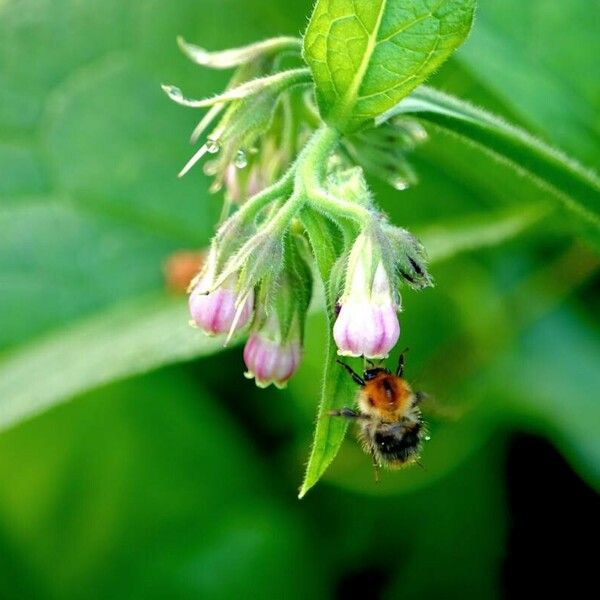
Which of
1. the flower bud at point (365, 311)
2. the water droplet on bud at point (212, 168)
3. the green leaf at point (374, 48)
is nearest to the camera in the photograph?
the flower bud at point (365, 311)

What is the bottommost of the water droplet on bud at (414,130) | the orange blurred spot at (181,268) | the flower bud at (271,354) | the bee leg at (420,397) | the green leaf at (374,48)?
the orange blurred spot at (181,268)

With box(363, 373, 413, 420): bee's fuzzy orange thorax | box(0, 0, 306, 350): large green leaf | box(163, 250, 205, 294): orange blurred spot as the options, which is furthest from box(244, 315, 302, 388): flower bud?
box(0, 0, 306, 350): large green leaf

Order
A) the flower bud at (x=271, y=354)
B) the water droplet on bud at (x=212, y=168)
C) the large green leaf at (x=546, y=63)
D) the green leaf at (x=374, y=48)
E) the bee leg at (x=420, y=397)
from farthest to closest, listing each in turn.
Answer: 1. the large green leaf at (x=546, y=63)
2. the bee leg at (x=420, y=397)
3. the water droplet on bud at (x=212, y=168)
4. the flower bud at (x=271, y=354)
5. the green leaf at (x=374, y=48)

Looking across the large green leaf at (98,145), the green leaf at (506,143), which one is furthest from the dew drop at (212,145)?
the large green leaf at (98,145)

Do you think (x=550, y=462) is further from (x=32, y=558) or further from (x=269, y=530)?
(x=32, y=558)

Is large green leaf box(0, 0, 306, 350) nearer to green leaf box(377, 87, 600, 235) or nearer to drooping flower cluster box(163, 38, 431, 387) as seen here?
drooping flower cluster box(163, 38, 431, 387)

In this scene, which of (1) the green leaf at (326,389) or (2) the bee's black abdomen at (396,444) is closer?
(1) the green leaf at (326,389)

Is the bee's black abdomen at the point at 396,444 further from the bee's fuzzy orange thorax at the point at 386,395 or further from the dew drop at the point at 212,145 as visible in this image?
the dew drop at the point at 212,145

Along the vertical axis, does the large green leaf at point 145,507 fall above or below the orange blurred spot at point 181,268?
below
